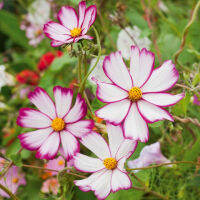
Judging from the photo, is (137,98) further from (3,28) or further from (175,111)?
(3,28)

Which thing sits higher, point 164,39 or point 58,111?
point 164,39

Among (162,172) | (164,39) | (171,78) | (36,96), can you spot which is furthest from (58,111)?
(164,39)

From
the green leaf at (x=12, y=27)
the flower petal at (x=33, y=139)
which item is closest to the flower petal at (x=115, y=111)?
the flower petal at (x=33, y=139)

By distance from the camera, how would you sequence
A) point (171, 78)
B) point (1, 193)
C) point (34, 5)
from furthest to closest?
1. point (34, 5)
2. point (1, 193)
3. point (171, 78)

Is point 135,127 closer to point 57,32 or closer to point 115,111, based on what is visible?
point 115,111

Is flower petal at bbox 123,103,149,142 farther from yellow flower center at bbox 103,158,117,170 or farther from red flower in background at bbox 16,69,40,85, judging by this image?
red flower in background at bbox 16,69,40,85

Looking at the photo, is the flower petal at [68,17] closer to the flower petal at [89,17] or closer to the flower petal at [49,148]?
the flower petal at [89,17]

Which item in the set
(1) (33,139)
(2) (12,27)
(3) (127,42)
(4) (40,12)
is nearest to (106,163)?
(1) (33,139)
